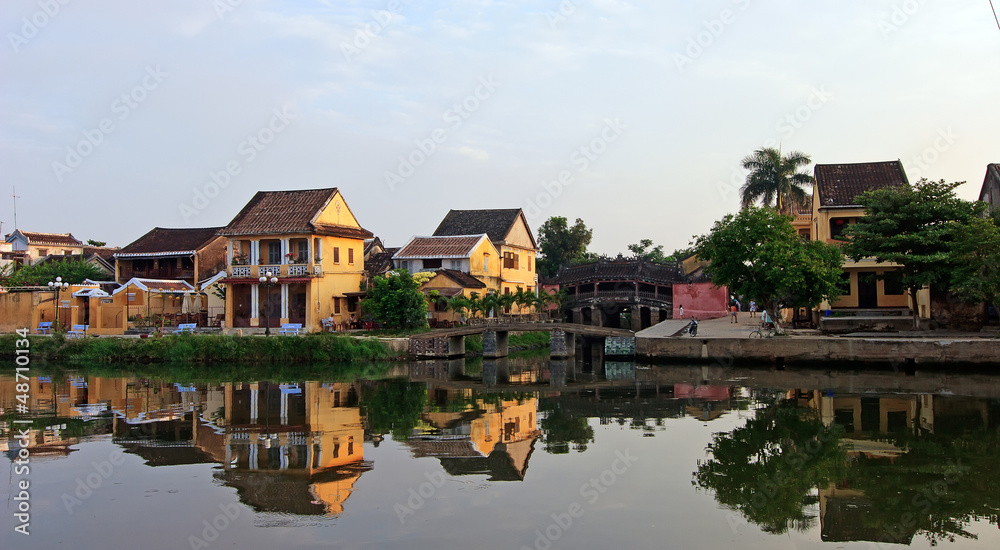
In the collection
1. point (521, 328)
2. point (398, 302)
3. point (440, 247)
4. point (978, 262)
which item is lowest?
point (521, 328)

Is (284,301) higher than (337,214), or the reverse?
(337,214)

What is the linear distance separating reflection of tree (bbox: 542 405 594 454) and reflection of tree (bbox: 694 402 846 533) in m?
2.41

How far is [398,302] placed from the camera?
3441 cm

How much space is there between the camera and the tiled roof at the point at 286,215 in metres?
35.9

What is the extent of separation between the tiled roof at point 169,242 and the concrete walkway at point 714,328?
23776 millimetres

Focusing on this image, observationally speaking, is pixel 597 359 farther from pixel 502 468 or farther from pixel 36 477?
pixel 36 477

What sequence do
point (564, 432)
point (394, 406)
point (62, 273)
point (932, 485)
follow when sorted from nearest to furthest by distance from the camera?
point (932, 485), point (564, 432), point (394, 406), point (62, 273)

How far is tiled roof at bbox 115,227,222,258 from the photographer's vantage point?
141 feet

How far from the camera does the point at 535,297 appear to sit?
43062 mm

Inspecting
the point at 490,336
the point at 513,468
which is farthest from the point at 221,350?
the point at 513,468

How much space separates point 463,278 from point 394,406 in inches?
821

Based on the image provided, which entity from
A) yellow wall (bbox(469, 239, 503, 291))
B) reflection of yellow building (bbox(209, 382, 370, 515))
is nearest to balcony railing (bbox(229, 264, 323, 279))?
yellow wall (bbox(469, 239, 503, 291))

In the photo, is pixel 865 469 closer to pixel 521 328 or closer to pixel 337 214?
pixel 521 328

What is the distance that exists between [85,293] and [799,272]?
29.3 m
